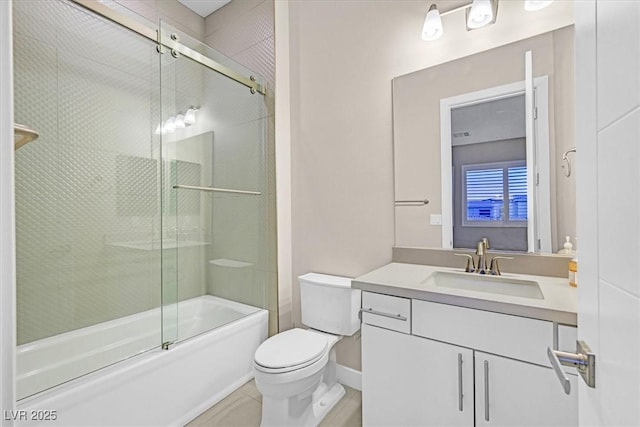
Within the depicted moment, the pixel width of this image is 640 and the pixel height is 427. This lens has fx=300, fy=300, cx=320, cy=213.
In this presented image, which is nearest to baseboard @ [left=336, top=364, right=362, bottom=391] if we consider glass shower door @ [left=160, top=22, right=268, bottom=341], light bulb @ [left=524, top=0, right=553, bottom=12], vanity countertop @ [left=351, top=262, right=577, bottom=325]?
glass shower door @ [left=160, top=22, right=268, bottom=341]

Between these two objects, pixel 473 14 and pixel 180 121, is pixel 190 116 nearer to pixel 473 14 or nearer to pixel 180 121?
pixel 180 121

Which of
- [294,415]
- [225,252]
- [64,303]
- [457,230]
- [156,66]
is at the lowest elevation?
[294,415]

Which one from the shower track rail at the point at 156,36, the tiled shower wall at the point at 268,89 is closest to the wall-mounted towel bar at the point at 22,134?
the shower track rail at the point at 156,36

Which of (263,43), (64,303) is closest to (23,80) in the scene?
(64,303)

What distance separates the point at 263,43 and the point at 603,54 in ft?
7.64

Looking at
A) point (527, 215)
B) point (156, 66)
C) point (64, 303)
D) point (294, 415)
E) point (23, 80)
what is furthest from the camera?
point (156, 66)

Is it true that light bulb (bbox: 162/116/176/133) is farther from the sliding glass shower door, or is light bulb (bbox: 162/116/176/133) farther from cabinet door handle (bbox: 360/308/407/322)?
cabinet door handle (bbox: 360/308/407/322)

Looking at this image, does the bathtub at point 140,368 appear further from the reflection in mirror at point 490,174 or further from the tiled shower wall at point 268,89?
the reflection in mirror at point 490,174

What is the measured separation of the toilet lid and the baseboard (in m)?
0.41

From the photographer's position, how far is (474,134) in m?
1.54

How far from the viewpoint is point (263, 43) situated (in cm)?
233

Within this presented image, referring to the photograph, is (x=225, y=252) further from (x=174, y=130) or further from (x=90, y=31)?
(x=90, y=31)

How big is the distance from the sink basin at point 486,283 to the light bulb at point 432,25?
1247mm

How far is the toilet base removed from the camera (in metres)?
1.49
